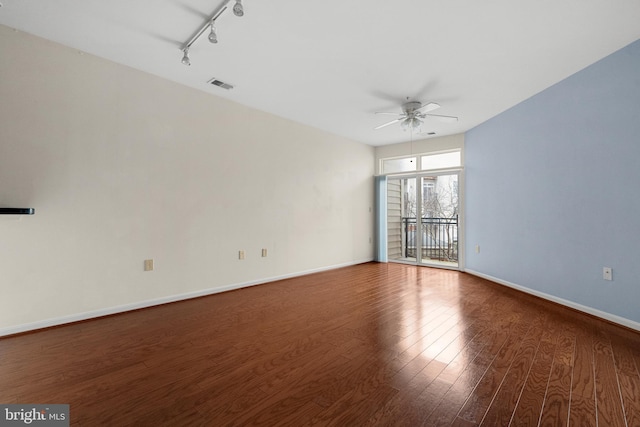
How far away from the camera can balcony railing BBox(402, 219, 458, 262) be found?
224 inches

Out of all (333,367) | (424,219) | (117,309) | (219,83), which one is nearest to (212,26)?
(219,83)

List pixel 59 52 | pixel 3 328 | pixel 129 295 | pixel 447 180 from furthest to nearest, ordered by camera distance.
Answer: pixel 447 180, pixel 129 295, pixel 59 52, pixel 3 328

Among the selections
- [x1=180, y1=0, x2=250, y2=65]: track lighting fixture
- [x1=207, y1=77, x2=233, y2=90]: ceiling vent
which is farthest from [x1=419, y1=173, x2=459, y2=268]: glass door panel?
[x1=180, y1=0, x2=250, y2=65]: track lighting fixture

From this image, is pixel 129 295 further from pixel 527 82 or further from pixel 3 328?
pixel 527 82

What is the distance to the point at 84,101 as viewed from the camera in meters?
2.83

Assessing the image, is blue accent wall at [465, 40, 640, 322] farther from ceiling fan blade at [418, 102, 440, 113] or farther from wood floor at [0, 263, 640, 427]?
ceiling fan blade at [418, 102, 440, 113]

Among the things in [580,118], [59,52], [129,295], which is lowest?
[129,295]

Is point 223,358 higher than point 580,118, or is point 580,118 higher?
point 580,118

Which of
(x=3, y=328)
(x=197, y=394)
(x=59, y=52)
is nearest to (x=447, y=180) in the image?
(x=197, y=394)

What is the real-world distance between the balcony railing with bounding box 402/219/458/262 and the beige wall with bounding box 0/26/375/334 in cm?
297

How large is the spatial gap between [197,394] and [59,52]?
335 centimetres

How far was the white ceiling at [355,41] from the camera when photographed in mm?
2225

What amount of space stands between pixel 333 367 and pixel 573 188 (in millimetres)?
3423

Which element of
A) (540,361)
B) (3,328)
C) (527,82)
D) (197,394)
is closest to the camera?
(197,394)
